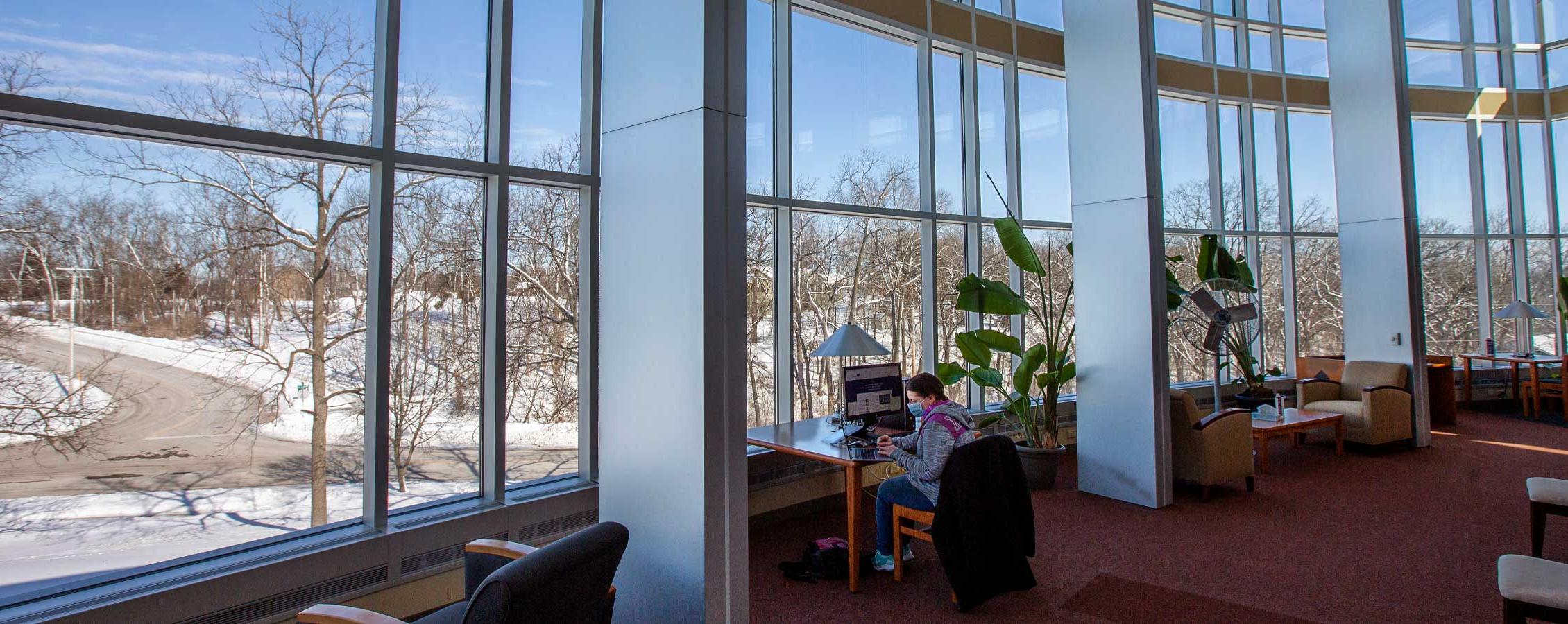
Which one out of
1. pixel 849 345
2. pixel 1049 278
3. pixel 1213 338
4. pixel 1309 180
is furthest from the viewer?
pixel 1309 180

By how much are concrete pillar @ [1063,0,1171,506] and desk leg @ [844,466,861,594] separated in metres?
2.58

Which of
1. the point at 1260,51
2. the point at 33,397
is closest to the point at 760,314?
the point at 33,397

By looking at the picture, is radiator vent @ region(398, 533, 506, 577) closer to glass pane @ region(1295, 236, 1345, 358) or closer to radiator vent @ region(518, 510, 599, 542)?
radiator vent @ region(518, 510, 599, 542)

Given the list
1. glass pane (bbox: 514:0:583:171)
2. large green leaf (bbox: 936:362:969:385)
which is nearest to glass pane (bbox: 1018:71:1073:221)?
large green leaf (bbox: 936:362:969:385)

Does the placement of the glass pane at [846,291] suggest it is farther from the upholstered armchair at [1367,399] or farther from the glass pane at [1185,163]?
the upholstered armchair at [1367,399]

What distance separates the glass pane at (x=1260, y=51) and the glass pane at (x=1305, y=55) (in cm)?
24

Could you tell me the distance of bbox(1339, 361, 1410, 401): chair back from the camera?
24.5ft

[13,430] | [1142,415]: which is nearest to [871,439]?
[1142,415]

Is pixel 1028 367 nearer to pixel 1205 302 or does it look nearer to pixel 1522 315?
pixel 1205 302

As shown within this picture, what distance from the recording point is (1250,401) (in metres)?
7.80

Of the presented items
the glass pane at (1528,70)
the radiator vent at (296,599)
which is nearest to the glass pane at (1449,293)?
the glass pane at (1528,70)

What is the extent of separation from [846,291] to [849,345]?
1306 millimetres

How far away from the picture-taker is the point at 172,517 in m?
3.05

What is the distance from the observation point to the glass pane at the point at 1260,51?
8930mm
